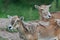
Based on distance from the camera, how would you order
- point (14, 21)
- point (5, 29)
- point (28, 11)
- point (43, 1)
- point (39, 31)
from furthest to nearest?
point (43, 1), point (28, 11), point (5, 29), point (39, 31), point (14, 21)

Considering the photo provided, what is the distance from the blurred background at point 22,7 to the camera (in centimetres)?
1823

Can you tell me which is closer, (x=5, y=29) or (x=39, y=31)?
(x=39, y=31)

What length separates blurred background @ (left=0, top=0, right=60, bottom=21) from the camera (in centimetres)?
1823

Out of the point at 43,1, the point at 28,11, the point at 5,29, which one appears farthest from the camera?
the point at 43,1

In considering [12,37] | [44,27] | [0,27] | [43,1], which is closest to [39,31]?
[44,27]

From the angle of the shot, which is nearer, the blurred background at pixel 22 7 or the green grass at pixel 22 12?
the green grass at pixel 22 12

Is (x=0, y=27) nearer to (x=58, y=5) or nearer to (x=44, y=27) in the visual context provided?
(x=44, y=27)

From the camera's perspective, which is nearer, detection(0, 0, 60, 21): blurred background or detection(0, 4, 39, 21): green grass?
detection(0, 4, 39, 21): green grass

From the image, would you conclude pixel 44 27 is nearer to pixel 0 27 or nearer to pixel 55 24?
pixel 55 24

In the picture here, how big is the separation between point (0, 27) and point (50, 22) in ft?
6.94

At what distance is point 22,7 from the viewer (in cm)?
2016

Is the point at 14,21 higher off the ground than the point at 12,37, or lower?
higher

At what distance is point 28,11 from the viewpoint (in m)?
18.4

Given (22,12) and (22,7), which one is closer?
(22,12)
